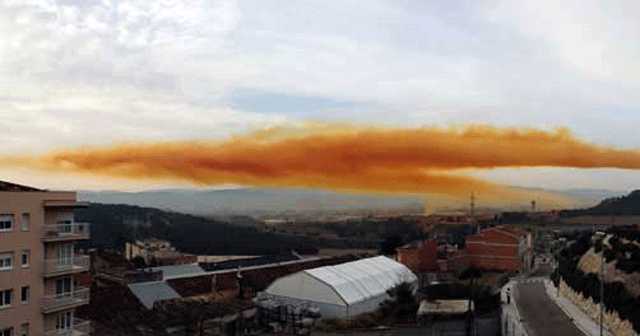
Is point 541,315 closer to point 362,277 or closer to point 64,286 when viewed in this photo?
point 362,277

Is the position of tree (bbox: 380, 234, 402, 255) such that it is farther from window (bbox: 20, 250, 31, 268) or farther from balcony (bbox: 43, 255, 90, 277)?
window (bbox: 20, 250, 31, 268)

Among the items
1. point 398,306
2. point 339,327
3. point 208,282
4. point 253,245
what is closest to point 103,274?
point 208,282

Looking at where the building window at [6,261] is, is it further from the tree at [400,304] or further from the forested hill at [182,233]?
the forested hill at [182,233]

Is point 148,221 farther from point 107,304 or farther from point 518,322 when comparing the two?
point 518,322

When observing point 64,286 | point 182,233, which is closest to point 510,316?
point 64,286

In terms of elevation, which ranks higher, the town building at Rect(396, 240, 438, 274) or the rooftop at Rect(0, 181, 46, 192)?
the rooftop at Rect(0, 181, 46, 192)

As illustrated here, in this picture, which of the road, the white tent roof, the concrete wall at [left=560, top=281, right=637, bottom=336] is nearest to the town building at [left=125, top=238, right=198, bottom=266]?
the white tent roof
